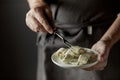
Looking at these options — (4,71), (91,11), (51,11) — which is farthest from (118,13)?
(4,71)

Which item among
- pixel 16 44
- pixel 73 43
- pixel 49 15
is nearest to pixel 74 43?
pixel 73 43

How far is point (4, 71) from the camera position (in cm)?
149

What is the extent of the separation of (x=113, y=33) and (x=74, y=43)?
0.13 meters

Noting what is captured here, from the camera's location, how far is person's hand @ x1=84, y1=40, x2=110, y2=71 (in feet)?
2.62

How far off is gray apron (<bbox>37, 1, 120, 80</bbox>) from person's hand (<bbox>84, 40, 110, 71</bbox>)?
0.20 feet

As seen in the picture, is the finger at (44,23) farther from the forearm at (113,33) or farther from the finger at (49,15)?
the forearm at (113,33)

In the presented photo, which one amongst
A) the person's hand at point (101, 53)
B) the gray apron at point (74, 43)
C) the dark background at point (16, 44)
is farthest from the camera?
the dark background at point (16, 44)

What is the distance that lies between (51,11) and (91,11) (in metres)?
0.14

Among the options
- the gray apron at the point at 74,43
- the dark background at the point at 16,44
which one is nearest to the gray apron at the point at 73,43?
the gray apron at the point at 74,43

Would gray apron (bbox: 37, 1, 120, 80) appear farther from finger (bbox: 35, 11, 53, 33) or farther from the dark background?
the dark background

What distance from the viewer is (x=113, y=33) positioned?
34.6 inches

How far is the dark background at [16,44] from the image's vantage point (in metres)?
1.38

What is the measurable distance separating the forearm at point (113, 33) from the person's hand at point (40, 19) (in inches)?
6.9

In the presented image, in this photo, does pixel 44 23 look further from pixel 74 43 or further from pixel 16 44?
pixel 16 44
